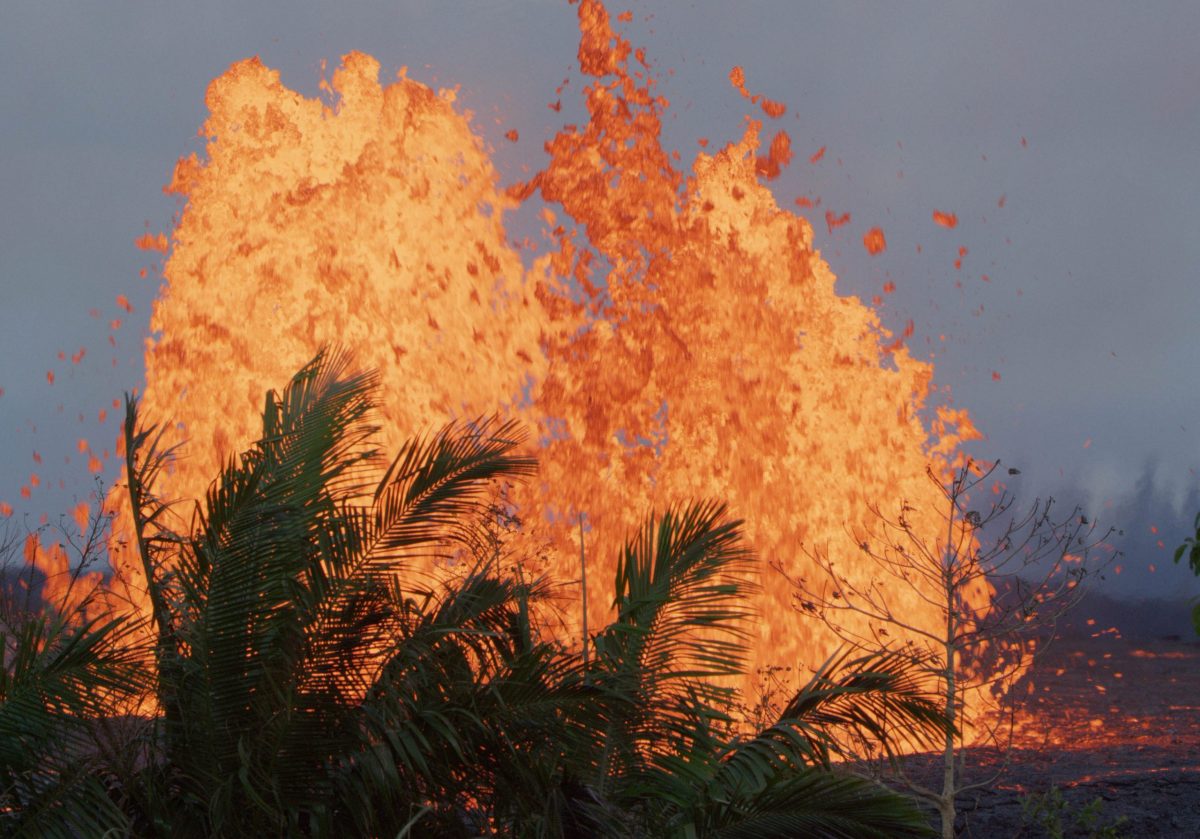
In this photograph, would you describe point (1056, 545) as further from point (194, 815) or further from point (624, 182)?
point (624, 182)

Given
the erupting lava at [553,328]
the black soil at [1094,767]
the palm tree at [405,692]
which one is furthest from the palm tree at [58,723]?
the erupting lava at [553,328]

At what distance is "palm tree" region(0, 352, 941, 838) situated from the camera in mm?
6133

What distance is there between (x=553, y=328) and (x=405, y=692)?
1369 centimetres

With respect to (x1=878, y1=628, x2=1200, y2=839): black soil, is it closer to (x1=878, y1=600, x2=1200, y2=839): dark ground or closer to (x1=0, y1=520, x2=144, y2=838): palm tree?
(x1=878, y1=600, x2=1200, y2=839): dark ground

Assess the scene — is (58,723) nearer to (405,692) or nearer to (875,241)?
(405,692)

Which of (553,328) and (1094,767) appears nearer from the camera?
(1094,767)

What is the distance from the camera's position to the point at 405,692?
246 inches

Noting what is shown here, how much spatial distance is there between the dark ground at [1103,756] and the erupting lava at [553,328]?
3.53 m

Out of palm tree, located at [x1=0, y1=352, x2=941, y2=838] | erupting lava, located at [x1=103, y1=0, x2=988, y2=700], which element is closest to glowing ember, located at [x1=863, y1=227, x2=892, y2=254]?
erupting lava, located at [x1=103, y1=0, x2=988, y2=700]

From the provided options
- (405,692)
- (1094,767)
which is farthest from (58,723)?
(1094,767)

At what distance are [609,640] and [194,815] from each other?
2335 millimetres

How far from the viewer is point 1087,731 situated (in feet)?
59.6

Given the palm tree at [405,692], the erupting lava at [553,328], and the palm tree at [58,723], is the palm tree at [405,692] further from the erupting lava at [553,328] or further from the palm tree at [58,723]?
the erupting lava at [553,328]

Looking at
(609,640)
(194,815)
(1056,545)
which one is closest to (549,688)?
(609,640)
